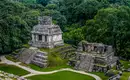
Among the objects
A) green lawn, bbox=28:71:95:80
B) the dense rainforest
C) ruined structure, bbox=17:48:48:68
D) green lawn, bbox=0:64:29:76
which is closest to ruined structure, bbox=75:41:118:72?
green lawn, bbox=28:71:95:80

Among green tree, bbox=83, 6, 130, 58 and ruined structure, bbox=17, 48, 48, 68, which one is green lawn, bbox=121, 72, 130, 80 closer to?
green tree, bbox=83, 6, 130, 58

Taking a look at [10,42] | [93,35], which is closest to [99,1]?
[93,35]

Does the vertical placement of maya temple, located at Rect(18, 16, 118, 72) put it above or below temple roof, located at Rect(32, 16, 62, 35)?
below

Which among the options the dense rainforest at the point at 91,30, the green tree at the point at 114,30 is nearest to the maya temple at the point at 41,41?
the dense rainforest at the point at 91,30

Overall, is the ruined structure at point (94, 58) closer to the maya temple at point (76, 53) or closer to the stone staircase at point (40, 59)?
the maya temple at point (76, 53)

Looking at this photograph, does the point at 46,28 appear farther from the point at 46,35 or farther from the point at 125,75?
the point at 125,75

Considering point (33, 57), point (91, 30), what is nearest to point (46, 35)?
point (33, 57)

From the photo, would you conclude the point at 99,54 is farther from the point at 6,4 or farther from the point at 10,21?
the point at 6,4
